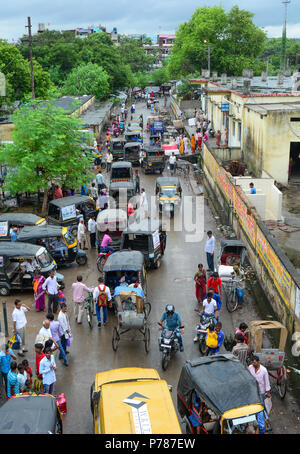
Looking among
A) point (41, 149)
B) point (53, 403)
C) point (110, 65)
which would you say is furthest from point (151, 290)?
point (110, 65)

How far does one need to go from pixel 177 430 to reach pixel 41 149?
18.0 meters

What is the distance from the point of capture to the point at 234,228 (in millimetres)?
20984

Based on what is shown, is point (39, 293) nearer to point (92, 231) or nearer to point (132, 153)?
point (92, 231)

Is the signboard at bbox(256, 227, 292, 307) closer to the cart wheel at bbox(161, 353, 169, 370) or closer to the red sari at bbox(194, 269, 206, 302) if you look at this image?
the red sari at bbox(194, 269, 206, 302)

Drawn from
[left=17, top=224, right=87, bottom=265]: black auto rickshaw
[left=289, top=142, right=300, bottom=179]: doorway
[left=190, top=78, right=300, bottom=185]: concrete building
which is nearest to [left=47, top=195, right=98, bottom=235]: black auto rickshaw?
[left=17, top=224, right=87, bottom=265]: black auto rickshaw

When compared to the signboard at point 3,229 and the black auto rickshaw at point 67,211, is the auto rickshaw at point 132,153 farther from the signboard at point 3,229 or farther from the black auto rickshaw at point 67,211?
the signboard at point 3,229

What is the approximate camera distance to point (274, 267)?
1400 centimetres

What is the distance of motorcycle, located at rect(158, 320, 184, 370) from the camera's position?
1152 centimetres

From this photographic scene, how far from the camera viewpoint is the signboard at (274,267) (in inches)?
498

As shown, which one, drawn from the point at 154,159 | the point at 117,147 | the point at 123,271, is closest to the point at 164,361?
the point at 123,271

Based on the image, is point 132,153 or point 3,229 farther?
point 132,153

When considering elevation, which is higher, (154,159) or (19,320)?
(154,159)

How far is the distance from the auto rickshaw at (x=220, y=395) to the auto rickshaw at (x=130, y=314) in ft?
10.3

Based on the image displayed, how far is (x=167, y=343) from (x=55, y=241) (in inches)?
299
